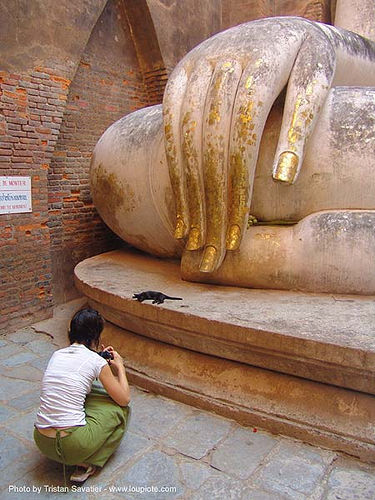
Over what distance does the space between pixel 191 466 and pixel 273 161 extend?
1789 millimetres

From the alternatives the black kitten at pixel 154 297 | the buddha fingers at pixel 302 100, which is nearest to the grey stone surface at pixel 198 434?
the black kitten at pixel 154 297

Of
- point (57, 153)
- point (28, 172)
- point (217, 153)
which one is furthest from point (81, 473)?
point (57, 153)

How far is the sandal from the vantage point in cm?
190

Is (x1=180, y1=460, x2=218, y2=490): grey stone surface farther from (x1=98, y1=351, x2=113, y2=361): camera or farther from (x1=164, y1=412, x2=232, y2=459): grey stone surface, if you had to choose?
(x1=98, y1=351, x2=113, y2=361): camera

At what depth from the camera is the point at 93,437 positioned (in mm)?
1879

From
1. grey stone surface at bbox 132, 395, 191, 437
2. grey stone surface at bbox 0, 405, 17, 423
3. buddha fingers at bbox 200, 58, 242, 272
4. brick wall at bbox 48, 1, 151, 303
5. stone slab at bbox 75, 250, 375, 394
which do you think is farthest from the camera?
brick wall at bbox 48, 1, 151, 303

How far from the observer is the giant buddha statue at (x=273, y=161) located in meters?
2.65

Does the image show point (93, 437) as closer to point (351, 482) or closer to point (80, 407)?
point (80, 407)

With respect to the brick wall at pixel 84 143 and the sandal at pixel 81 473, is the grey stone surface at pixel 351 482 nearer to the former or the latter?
the sandal at pixel 81 473

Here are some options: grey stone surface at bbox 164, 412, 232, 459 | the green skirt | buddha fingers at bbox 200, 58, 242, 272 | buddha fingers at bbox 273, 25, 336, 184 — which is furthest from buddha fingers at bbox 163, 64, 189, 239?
the green skirt

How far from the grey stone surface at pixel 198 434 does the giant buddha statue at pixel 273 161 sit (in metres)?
0.86

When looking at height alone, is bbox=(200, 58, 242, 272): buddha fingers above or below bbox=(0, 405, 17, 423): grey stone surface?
above

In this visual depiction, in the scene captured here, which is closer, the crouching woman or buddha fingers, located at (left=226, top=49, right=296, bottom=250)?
the crouching woman

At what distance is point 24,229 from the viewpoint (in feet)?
13.1
